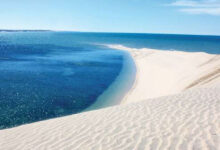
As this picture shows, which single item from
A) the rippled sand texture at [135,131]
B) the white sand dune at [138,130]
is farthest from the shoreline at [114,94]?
the rippled sand texture at [135,131]

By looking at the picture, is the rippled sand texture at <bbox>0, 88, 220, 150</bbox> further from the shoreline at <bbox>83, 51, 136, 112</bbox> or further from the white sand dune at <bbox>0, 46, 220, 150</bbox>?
the shoreline at <bbox>83, 51, 136, 112</bbox>

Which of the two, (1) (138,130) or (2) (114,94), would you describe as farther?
(2) (114,94)

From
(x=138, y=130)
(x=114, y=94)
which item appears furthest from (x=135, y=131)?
(x=114, y=94)

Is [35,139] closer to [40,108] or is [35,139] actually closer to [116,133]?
[116,133]

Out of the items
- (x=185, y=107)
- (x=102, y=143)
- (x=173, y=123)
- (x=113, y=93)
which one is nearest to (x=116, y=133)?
(x=102, y=143)

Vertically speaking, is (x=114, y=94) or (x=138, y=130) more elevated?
(x=138, y=130)

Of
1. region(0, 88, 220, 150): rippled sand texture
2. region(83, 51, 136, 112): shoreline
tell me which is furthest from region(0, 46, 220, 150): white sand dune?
region(83, 51, 136, 112): shoreline

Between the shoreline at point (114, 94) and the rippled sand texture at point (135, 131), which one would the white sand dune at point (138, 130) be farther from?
the shoreline at point (114, 94)

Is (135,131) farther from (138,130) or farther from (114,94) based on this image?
(114,94)
